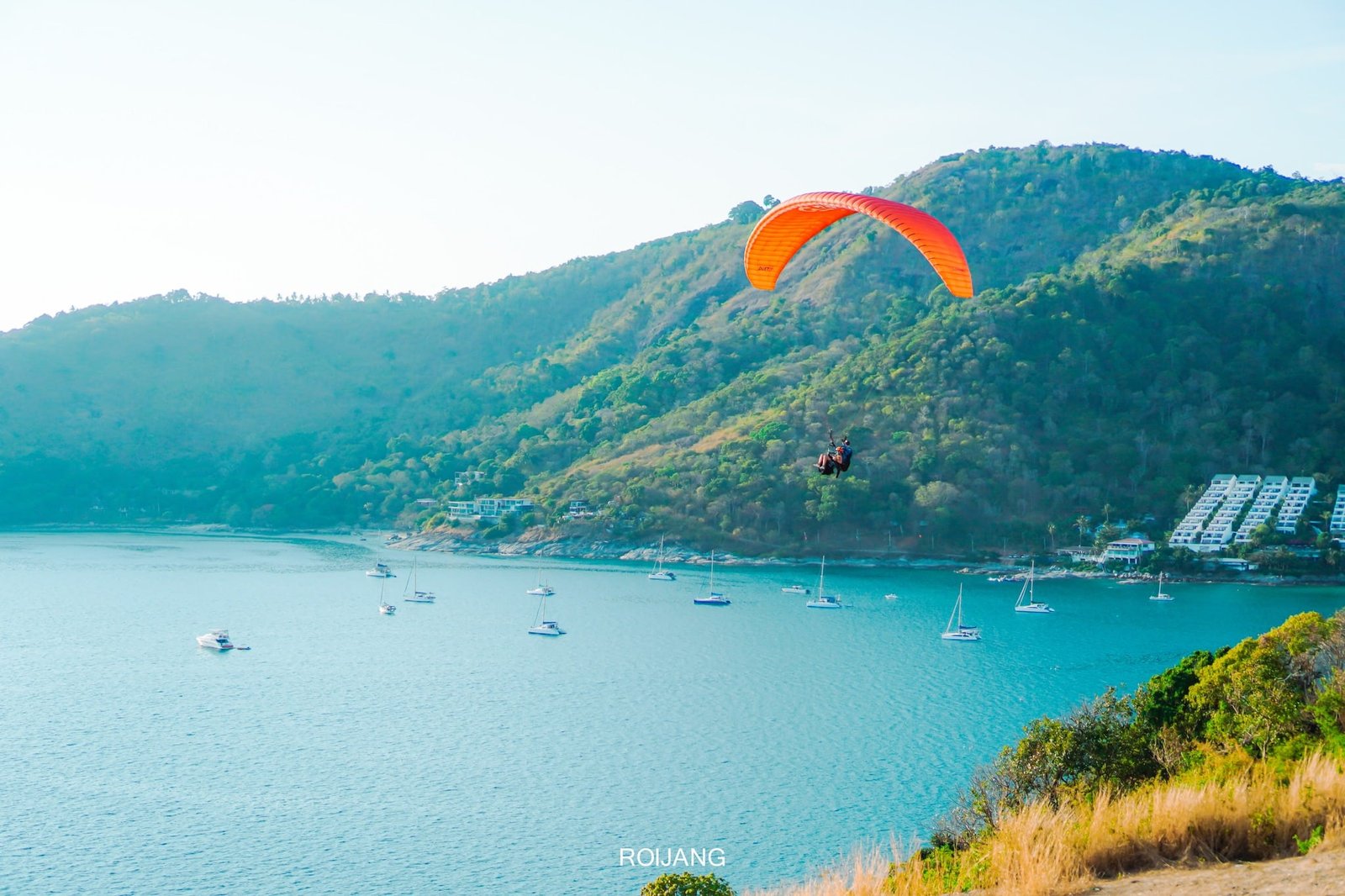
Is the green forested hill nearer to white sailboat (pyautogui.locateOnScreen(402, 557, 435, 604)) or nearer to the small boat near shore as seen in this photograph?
white sailboat (pyautogui.locateOnScreen(402, 557, 435, 604))

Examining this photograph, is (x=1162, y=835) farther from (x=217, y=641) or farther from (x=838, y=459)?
(x=217, y=641)

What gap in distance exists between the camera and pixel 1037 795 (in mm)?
16500

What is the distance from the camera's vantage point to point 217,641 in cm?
4866

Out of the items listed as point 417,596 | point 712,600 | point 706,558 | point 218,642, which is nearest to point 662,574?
point 706,558

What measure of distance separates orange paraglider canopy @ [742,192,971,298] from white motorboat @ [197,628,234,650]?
35580 millimetres

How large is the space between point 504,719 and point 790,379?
69356 millimetres

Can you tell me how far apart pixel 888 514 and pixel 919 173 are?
7650cm

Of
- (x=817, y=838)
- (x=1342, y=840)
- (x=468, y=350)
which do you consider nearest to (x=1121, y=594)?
(x=817, y=838)

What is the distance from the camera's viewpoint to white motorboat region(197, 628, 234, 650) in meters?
48.6

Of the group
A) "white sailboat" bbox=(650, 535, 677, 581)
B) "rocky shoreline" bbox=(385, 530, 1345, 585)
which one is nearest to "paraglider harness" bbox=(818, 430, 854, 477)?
"white sailboat" bbox=(650, 535, 677, 581)

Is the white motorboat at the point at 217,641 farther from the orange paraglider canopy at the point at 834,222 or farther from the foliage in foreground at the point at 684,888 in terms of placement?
the foliage in foreground at the point at 684,888

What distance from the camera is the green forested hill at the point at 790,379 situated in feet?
277

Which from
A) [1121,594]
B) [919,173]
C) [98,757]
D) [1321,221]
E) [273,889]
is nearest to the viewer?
[273,889]

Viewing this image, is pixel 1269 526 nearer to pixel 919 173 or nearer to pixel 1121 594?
pixel 1121 594
